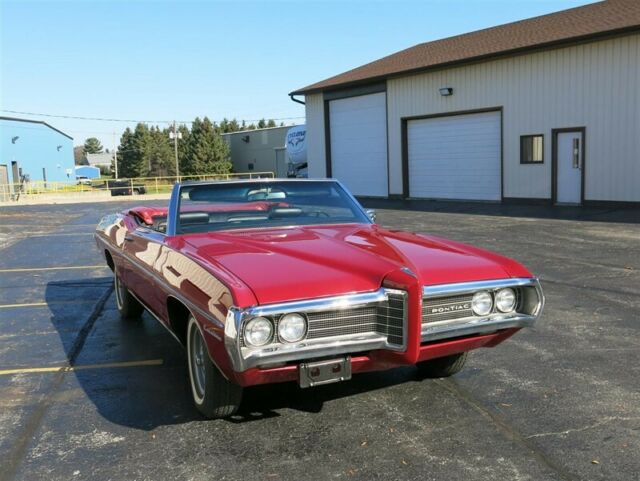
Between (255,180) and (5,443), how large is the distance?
263 cm

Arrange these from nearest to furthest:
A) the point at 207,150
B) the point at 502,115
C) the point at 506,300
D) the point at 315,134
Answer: the point at 506,300
the point at 502,115
the point at 315,134
the point at 207,150

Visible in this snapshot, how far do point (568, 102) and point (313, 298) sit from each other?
1608 cm

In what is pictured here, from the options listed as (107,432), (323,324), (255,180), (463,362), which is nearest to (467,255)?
(463,362)

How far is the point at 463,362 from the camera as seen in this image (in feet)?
14.7

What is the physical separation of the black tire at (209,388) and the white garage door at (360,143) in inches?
817

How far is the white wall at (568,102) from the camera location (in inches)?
624

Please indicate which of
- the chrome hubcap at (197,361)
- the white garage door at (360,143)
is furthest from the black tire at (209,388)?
the white garage door at (360,143)

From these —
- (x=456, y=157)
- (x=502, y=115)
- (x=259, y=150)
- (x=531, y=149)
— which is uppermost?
(x=259, y=150)

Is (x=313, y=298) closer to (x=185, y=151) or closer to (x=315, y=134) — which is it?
(x=315, y=134)

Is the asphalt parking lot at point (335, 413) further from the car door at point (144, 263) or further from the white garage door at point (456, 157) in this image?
the white garage door at point (456, 157)

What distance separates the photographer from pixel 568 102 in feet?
56.2

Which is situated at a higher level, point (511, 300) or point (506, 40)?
point (506, 40)

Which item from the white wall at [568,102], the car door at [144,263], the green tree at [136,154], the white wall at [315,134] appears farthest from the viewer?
the green tree at [136,154]

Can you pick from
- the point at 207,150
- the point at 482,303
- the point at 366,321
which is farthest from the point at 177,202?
the point at 207,150
